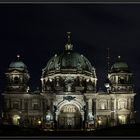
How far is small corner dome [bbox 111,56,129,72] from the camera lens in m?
66.6

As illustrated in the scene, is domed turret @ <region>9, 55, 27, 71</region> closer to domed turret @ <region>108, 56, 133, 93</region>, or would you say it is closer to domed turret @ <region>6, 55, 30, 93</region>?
domed turret @ <region>6, 55, 30, 93</region>

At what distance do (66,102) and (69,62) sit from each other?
20.9 ft

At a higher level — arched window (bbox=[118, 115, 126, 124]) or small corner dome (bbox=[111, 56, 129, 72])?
small corner dome (bbox=[111, 56, 129, 72])

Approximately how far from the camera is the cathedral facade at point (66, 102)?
6303 centimetres

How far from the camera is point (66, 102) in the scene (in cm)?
6381

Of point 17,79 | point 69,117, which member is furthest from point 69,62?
point 69,117

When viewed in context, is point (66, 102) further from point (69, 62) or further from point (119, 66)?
point (119, 66)

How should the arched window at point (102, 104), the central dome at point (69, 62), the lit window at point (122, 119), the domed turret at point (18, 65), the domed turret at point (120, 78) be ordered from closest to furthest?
the lit window at point (122, 119) < the arched window at point (102, 104) < the domed turret at point (120, 78) < the domed turret at point (18, 65) < the central dome at point (69, 62)

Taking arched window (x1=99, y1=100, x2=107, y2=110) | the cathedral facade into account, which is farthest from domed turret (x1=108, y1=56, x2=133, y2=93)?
arched window (x1=99, y1=100, x2=107, y2=110)

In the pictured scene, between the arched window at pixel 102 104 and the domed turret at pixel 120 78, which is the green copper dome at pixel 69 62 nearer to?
the domed turret at pixel 120 78

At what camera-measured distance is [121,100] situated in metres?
Answer: 64.6

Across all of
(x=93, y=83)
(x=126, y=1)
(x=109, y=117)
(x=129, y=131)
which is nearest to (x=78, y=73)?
(x=93, y=83)

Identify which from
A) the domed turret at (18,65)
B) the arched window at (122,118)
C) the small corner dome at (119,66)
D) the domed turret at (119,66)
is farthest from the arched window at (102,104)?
the domed turret at (18,65)

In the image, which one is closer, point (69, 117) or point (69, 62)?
point (69, 117)
